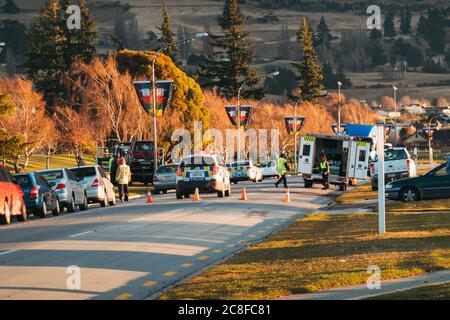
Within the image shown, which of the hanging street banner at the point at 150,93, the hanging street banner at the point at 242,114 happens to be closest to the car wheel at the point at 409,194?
the hanging street banner at the point at 150,93

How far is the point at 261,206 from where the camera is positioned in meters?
36.9

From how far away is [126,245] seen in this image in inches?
874

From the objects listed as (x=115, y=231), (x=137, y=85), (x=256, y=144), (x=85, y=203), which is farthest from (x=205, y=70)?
(x=115, y=231)

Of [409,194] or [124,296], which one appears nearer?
[124,296]

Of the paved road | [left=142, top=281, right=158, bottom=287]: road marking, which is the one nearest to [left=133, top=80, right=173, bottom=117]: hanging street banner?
the paved road

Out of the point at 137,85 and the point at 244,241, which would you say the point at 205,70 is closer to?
the point at 137,85

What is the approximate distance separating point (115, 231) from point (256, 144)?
3248 inches

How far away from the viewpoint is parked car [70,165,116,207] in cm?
3934

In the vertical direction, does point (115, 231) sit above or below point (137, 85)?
below

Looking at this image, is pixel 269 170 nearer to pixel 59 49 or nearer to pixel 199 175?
pixel 59 49

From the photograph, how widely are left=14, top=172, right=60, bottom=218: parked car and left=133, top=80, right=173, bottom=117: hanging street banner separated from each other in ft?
71.4

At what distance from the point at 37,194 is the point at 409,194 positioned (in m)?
12.2

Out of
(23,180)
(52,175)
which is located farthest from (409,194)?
(23,180)

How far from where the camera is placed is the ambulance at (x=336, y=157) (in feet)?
172
